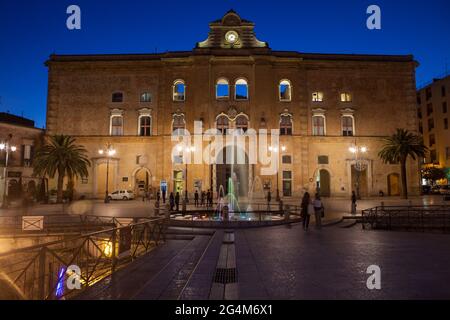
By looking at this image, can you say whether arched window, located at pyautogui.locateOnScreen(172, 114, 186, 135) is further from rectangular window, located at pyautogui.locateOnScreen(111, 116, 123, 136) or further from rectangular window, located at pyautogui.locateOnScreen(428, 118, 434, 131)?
rectangular window, located at pyautogui.locateOnScreen(428, 118, 434, 131)

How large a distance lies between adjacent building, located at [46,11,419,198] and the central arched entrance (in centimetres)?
12

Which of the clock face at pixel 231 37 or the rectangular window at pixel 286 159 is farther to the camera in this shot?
the clock face at pixel 231 37

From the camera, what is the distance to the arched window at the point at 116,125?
37.9 meters

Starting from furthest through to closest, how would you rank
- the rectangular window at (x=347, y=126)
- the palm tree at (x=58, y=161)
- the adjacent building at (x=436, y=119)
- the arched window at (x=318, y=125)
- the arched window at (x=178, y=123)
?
the adjacent building at (x=436, y=119) → the rectangular window at (x=347, y=126) → the arched window at (x=318, y=125) → the arched window at (x=178, y=123) → the palm tree at (x=58, y=161)

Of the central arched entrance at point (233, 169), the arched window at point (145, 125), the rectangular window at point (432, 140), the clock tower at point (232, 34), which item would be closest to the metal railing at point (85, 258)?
the central arched entrance at point (233, 169)

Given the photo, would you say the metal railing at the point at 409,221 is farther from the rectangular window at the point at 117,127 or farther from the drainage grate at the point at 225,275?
the rectangular window at the point at 117,127

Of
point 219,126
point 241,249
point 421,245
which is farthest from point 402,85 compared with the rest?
point 241,249

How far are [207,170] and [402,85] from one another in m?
25.6

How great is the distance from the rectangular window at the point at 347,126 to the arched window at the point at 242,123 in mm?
11754

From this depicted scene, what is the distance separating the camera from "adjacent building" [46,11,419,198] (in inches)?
1425

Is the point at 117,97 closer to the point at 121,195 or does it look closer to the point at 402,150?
the point at 121,195

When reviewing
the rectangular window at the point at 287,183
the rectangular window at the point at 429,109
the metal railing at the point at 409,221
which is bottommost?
the metal railing at the point at 409,221

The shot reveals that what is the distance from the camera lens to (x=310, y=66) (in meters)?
38.1

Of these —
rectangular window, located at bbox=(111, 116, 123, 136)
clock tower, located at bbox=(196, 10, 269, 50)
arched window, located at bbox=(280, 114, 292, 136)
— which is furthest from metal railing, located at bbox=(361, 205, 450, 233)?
rectangular window, located at bbox=(111, 116, 123, 136)
